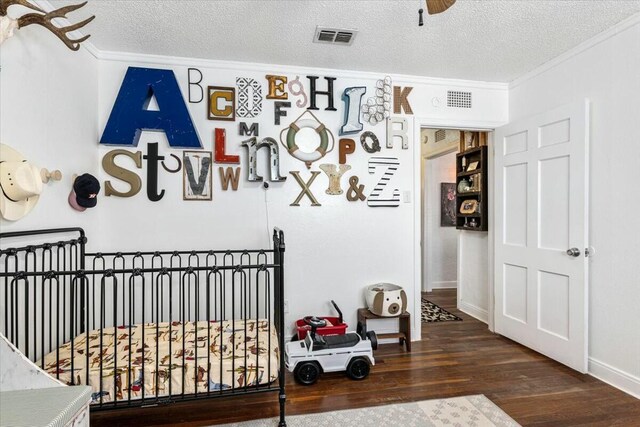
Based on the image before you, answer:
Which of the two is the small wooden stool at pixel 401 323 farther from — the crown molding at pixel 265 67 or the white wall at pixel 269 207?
the crown molding at pixel 265 67

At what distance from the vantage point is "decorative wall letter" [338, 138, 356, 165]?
3.06 metres

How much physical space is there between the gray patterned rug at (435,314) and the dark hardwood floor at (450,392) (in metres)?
0.82

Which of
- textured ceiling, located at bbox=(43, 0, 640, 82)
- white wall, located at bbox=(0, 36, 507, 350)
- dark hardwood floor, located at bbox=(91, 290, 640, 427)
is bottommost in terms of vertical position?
dark hardwood floor, located at bbox=(91, 290, 640, 427)

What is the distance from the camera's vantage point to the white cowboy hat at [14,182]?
1.64m

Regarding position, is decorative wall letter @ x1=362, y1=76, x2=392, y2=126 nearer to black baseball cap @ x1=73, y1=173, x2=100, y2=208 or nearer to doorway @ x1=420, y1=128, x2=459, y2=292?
black baseball cap @ x1=73, y1=173, x2=100, y2=208

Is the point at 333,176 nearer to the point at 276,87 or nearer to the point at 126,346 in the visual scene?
the point at 276,87

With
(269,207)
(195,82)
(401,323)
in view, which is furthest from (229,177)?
(401,323)

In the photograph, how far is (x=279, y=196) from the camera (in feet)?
9.80

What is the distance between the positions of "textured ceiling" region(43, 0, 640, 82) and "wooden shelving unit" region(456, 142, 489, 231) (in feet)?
3.27

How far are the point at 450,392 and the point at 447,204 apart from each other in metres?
3.66

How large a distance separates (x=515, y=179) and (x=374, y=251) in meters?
1.41

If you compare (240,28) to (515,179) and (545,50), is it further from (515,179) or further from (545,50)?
(515,179)

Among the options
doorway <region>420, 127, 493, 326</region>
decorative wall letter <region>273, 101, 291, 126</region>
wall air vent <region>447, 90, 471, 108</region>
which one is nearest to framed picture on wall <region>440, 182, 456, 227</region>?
doorway <region>420, 127, 493, 326</region>

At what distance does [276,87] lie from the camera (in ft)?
9.74
